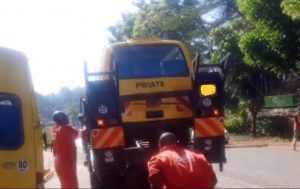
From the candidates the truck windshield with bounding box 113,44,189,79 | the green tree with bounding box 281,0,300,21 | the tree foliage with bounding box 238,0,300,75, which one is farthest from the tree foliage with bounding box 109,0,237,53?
the truck windshield with bounding box 113,44,189,79

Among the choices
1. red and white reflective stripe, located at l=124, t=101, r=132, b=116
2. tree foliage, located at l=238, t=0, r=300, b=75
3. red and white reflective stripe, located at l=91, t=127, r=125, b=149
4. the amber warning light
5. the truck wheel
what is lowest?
the truck wheel

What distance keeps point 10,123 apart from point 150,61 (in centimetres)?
464

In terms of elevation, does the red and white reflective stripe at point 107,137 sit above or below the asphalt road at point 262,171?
above

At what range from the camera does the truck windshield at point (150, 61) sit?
10.3 m

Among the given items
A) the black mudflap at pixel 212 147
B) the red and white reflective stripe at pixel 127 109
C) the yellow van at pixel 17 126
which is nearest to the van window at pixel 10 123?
the yellow van at pixel 17 126

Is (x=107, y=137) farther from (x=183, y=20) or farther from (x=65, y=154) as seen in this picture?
(x=183, y=20)

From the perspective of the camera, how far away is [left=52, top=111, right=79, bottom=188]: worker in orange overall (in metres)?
9.11

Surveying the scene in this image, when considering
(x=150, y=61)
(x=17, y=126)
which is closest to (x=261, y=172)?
(x=150, y=61)

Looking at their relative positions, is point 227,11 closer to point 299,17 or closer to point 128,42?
point 299,17

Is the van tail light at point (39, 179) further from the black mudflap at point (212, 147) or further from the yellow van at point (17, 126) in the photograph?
the black mudflap at point (212, 147)

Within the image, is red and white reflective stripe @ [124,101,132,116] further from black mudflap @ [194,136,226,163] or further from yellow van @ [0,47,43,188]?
yellow van @ [0,47,43,188]

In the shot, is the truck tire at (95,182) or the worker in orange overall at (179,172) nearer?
the worker in orange overall at (179,172)

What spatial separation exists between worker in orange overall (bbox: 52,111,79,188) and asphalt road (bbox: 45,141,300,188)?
354 cm

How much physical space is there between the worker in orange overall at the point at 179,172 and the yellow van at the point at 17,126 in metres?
1.52
